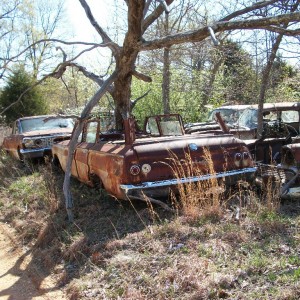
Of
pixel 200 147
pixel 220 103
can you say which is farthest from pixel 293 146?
pixel 220 103

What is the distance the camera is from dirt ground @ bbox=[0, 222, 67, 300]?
14.1 feet

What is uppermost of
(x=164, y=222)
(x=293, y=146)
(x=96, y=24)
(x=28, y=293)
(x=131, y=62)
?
(x=96, y=24)

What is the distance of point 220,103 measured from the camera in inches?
620

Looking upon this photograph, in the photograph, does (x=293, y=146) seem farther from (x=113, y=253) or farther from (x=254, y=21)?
(x=113, y=253)

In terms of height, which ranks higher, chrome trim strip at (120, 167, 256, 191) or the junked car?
the junked car

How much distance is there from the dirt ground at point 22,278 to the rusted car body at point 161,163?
1.47 meters

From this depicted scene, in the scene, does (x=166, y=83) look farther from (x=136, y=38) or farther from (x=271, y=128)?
(x=136, y=38)

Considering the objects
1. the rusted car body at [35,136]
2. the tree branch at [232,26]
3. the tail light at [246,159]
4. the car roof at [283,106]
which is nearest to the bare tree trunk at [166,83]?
the rusted car body at [35,136]

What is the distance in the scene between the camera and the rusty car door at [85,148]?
265 inches

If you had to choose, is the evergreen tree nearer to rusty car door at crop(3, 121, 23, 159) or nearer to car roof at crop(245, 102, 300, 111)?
rusty car door at crop(3, 121, 23, 159)

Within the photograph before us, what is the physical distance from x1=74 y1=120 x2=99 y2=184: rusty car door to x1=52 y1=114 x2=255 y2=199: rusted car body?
15cm

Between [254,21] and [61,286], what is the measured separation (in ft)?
14.1

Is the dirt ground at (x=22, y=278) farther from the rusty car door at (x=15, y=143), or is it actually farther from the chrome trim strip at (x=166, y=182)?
the rusty car door at (x=15, y=143)

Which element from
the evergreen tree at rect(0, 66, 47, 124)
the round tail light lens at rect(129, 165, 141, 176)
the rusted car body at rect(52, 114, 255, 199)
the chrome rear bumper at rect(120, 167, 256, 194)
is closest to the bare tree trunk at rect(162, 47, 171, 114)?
the rusted car body at rect(52, 114, 255, 199)
